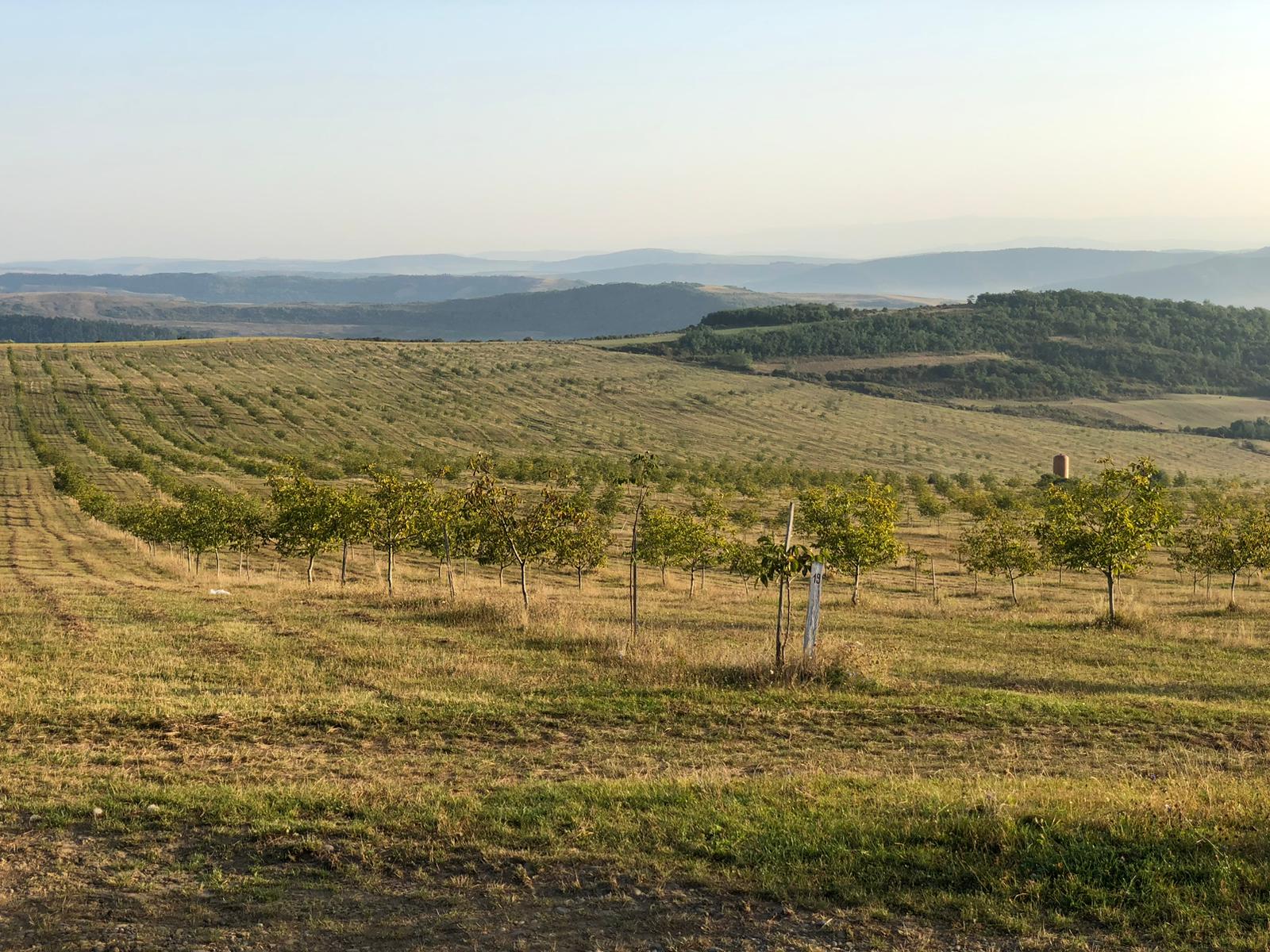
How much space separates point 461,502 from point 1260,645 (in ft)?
75.8

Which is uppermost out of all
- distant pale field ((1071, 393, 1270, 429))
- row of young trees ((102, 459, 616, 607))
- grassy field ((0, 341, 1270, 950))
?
grassy field ((0, 341, 1270, 950))

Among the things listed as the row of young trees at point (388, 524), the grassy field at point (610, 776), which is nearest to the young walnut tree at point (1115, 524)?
the grassy field at point (610, 776)

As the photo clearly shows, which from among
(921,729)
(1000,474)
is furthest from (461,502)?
(1000,474)

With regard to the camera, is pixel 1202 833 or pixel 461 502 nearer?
pixel 1202 833

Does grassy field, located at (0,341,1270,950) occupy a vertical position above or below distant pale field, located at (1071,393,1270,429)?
above

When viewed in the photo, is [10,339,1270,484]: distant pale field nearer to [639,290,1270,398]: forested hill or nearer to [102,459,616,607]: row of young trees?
[639,290,1270,398]: forested hill

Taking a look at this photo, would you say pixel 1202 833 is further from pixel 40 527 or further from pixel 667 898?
pixel 40 527

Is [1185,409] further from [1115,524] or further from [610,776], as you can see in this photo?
[610,776]

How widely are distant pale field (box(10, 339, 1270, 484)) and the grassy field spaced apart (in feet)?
216

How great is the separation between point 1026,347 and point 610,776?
168986mm

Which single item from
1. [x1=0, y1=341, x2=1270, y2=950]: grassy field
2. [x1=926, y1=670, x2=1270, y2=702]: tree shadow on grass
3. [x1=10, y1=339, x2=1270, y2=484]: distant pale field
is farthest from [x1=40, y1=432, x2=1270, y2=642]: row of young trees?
[x1=10, y1=339, x2=1270, y2=484]: distant pale field

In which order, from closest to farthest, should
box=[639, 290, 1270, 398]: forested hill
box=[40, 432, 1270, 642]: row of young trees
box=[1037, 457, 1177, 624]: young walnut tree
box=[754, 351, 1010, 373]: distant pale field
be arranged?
box=[1037, 457, 1177, 624]: young walnut tree < box=[40, 432, 1270, 642]: row of young trees < box=[639, 290, 1270, 398]: forested hill < box=[754, 351, 1010, 373]: distant pale field

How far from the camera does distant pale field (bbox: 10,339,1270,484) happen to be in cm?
9962

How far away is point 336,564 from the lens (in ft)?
143
